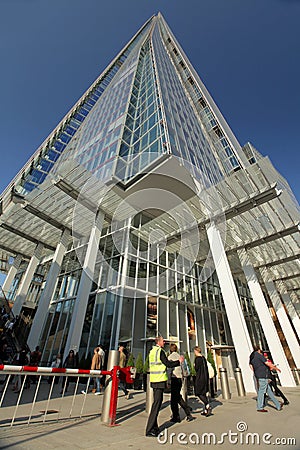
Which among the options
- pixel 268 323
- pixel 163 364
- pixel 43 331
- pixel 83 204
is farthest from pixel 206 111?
pixel 163 364

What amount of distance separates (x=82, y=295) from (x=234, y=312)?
885cm

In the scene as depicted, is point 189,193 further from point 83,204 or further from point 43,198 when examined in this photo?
point 43,198

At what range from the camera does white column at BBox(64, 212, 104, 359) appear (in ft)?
40.9

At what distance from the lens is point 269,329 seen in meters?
14.5

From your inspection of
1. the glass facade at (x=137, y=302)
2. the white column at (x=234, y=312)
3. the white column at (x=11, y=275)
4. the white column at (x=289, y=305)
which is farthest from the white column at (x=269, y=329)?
the white column at (x=11, y=275)

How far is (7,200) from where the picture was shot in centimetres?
1312

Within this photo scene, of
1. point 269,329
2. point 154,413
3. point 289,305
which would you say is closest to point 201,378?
point 154,413

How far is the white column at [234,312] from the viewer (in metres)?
11.3

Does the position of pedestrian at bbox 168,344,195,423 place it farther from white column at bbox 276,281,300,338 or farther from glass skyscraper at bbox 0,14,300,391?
white column at bbox 276,281,300,338

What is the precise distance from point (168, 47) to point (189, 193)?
5426 cm

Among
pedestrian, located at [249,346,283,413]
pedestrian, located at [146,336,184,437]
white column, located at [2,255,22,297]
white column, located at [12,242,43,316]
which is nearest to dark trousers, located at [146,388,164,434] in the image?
pedestrian, located at [146,336,184,437]

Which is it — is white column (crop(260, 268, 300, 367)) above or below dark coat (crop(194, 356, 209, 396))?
above

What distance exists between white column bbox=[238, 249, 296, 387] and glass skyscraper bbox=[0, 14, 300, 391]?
0.07 m

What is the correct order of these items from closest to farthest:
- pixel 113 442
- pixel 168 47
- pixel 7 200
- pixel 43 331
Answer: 1. pixel 113 442
2. pixel 7 200
3. pixel 43 331
4. pixel 168 47
